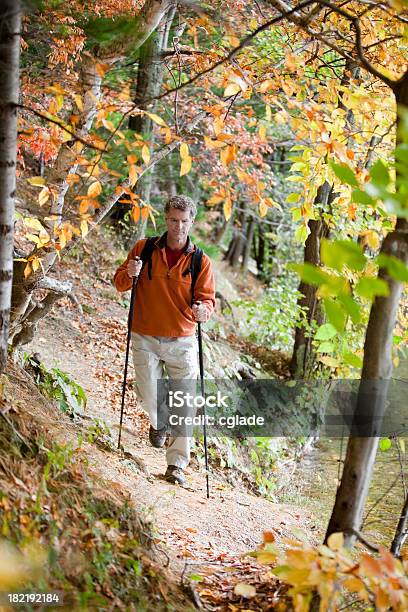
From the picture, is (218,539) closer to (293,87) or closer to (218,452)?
(218,452)

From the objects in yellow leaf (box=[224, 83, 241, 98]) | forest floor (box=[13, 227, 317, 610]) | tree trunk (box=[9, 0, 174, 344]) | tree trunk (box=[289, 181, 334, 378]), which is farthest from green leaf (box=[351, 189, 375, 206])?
tree trunk (box=[289, 181, 334, 378])

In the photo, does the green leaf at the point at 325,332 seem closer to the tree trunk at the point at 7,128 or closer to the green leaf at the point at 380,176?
the green leaf at the point at 380,176

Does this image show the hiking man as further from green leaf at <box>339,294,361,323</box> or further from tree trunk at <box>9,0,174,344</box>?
green leaf at <box>339,294,361,323</box>

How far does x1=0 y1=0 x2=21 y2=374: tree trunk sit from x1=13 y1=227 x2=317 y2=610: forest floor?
4.64ft

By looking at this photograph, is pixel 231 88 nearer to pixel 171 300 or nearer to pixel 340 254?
pixel 340 254

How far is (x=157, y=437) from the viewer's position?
21.2 ft

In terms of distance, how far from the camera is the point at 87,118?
456 cm

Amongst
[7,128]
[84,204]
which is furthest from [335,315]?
[84,204]

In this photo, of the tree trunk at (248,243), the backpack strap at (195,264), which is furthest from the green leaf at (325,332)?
the tree trunk at (248,243)

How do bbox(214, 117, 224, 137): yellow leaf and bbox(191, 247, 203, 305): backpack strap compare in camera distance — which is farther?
bbox(191, 247, 203, 305): backpack strap

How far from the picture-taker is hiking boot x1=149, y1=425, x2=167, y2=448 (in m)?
6.42

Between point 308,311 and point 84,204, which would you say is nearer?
point 84,204

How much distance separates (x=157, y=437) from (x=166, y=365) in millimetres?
1006

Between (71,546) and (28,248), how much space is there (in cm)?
729
